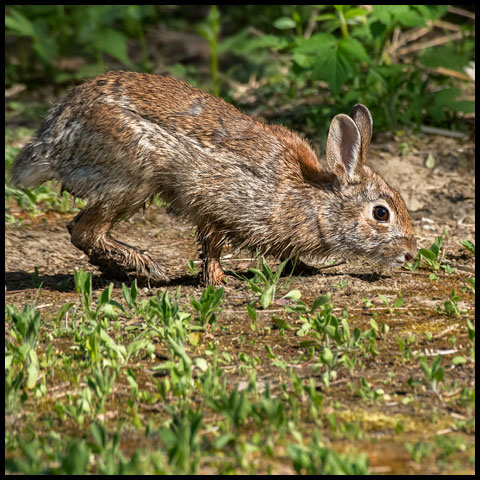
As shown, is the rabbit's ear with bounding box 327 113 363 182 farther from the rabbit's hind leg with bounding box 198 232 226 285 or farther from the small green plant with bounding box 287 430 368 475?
the small green plant with bounding box 287 430 368 475

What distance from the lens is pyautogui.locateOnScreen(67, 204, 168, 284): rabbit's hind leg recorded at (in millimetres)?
5961

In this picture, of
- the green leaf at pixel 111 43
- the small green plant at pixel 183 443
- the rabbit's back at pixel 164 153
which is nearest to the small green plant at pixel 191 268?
the rabbit's back at pixel 164 153

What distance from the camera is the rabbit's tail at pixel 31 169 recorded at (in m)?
6.02

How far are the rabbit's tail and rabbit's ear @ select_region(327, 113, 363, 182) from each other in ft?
6.62

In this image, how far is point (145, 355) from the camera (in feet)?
14.7

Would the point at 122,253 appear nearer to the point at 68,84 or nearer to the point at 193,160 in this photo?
the point at 193,160

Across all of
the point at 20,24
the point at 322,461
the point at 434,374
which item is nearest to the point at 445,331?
the point at 434,374

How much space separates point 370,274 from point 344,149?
92 cm

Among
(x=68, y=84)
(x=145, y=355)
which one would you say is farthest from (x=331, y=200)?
(x=68, y=84)

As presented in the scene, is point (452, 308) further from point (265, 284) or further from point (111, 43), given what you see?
point (111, 43)

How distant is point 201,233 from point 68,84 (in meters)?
6.37

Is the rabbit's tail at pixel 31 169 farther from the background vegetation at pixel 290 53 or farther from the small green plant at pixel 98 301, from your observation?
the background vegetation at pixel 290 53

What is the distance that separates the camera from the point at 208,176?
577cm

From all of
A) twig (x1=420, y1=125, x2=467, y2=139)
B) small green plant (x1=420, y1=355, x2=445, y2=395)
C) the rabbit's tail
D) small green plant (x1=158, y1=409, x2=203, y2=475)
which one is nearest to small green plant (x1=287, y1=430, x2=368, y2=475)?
small green plant (x1=158, y1=409, x2=203, y2=475)
